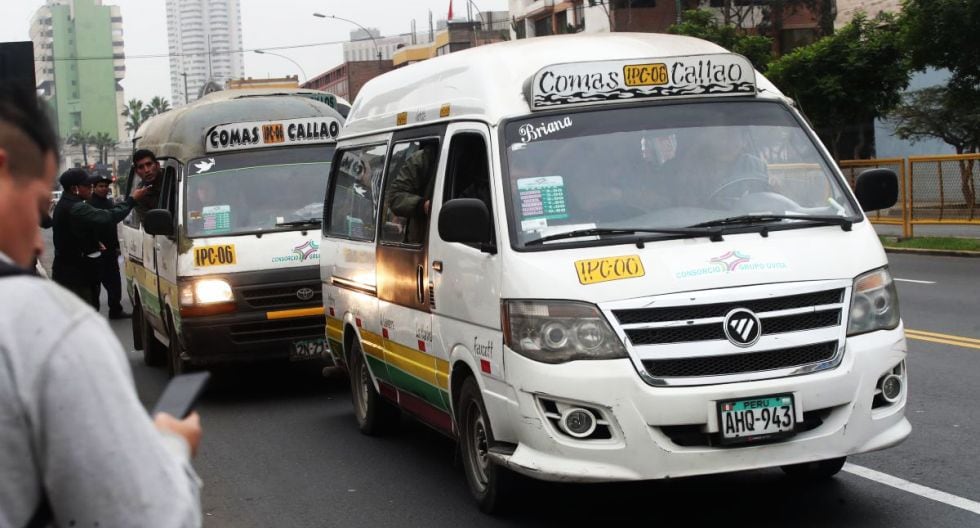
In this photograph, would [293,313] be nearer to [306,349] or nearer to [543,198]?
[306,349]

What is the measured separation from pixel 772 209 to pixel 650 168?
0.61 meters

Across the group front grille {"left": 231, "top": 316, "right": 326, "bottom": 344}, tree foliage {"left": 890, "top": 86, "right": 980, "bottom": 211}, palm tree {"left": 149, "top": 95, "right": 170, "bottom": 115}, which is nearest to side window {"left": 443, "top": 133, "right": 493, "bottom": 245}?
front grille {"left": 231, "top": 316, "right": 326, "bottom": 344}

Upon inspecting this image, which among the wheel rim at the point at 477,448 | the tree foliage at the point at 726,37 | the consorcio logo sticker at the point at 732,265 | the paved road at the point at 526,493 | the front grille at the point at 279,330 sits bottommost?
the paved road at the point at 526,493

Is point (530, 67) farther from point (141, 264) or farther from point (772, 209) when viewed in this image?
point (141, 264)

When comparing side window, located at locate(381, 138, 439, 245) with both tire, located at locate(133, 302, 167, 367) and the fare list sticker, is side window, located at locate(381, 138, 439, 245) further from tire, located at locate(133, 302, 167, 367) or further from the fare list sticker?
tire, located at locate(133, 302, 167, 367)

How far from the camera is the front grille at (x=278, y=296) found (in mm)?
10906

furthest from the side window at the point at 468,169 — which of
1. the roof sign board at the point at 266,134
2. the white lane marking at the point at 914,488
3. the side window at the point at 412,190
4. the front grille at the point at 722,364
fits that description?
the roof sign board at the point at 266,134

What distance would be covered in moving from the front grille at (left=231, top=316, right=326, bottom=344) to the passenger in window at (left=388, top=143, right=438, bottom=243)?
10.6 ft

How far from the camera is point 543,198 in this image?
6527 millimetres

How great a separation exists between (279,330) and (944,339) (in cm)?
555

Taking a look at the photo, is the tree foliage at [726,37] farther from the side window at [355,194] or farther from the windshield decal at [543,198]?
the windshield decal at [543,198]

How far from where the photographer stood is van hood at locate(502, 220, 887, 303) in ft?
19.5

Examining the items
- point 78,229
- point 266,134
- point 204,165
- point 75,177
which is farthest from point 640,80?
point 75,177

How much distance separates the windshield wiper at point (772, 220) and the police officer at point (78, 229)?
20.9ft
